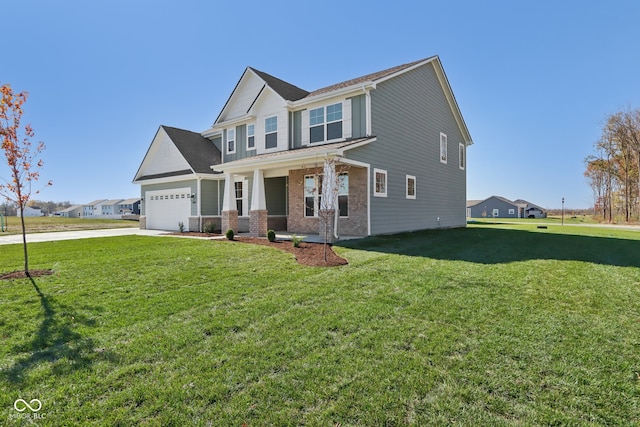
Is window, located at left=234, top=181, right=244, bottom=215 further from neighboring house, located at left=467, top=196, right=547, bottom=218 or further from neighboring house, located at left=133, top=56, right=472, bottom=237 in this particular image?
neighboring house, located at left=467, top=196, right=547, bottom=218

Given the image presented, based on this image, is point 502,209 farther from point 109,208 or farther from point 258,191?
point 109,208

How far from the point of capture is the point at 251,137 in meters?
17.0

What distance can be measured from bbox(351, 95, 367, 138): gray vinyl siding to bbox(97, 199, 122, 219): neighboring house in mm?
78842

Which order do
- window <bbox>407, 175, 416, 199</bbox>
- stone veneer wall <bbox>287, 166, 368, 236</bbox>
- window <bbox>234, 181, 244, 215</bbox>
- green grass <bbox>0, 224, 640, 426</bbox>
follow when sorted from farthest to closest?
window <bbox>234, 181, 244, 215</bbox>, window <bbox>407, 175, 416, 199</bbox>, stone veneer wall <bbox>287, 166, 368, 236</bbox>, green grass <bbox>0, 224, 640, 426</bbox>

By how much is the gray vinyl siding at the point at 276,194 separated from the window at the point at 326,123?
3.90 metres

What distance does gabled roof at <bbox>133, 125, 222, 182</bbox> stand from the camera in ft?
60.4

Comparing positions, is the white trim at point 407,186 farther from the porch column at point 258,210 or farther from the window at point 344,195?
the porch column at point 258,210

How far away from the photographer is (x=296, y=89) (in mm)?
17172

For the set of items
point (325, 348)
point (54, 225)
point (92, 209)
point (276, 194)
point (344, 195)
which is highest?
point (92, 209)

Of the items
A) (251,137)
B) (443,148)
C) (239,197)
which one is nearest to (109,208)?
(239,197)

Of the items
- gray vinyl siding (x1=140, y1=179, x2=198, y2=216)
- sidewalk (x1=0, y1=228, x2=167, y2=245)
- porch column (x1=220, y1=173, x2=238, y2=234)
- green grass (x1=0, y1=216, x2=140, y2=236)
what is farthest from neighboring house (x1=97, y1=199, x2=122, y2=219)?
porch column (x1=220, y1=173, x2=238, y2=234)

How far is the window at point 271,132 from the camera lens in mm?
15469

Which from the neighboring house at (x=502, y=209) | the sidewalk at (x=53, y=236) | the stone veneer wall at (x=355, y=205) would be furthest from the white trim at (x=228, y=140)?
the neighboring house at (x=502, y=209)

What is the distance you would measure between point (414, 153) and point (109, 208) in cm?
8624
